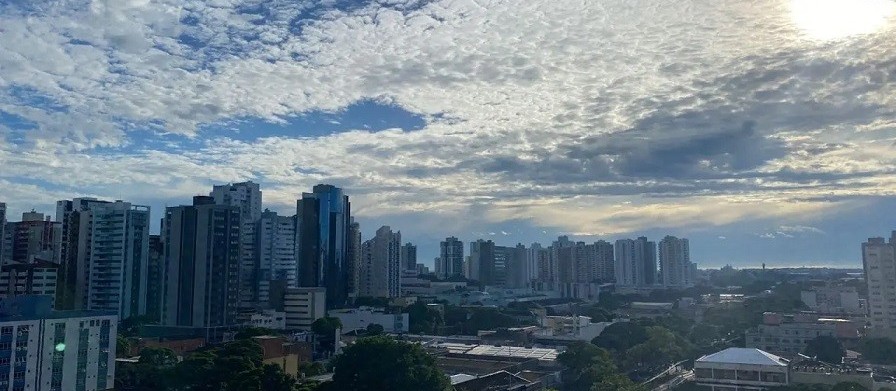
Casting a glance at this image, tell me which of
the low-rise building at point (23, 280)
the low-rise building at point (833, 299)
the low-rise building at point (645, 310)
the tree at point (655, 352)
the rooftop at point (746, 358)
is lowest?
the tree at point (655, 352)

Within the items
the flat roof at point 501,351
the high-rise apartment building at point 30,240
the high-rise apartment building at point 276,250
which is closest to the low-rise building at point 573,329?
the flat roof at point 501,351

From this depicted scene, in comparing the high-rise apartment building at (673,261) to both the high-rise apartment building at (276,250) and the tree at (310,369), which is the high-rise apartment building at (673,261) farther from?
the tree at (310,369)

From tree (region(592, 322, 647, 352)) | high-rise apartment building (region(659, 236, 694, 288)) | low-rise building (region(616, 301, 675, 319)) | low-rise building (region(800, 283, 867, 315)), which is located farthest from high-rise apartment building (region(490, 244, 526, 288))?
tree (region(592, 322, 647, 352))

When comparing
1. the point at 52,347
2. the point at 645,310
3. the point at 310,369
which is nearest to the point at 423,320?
the point at 310,369

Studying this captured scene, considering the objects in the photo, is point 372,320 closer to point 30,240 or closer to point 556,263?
point 30,240

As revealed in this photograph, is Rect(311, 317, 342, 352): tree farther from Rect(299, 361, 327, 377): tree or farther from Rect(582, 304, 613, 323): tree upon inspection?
Rect(582, 304, 613, 323): tree

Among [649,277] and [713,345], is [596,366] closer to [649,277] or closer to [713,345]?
[713,345]
